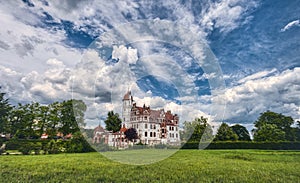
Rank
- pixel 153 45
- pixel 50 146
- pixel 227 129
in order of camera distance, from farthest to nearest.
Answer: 1. pixel 227 129
2. pixel 50 146
3. pixel 153 45

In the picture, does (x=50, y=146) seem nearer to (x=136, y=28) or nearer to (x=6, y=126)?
(x=6, y=126)

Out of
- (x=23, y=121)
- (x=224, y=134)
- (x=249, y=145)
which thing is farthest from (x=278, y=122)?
(x=23, y=121)

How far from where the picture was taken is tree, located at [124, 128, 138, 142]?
93.8ft

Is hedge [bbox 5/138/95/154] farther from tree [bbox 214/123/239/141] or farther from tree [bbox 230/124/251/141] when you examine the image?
tree [bbox 230/124/251/141]

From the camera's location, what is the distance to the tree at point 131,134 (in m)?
28.6

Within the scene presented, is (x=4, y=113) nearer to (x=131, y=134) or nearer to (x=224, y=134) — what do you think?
(x=131, y=134)

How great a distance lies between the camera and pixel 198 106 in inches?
383

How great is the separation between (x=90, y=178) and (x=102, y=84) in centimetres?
376

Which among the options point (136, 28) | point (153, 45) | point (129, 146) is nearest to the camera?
point (136, 28)

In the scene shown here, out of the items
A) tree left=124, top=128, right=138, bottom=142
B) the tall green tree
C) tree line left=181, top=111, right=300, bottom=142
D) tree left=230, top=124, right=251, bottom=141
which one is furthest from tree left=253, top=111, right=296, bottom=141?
the tall green tree

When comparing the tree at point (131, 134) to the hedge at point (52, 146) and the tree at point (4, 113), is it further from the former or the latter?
the tree at point (4, 113)

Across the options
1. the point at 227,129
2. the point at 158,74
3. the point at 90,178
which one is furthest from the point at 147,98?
the point at 227,129

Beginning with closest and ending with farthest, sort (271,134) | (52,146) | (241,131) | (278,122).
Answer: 1. (52,146)
2. (271,134)
3. (278,122)
4. (241,131)

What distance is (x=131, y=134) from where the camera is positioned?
96.8 feet
